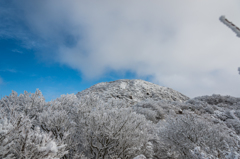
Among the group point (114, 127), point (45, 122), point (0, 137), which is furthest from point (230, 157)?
point (45, 122)

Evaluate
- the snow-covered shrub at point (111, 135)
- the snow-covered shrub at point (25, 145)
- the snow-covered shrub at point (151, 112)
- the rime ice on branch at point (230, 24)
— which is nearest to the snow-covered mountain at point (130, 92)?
the snow-covered shrub at point (151, 112)

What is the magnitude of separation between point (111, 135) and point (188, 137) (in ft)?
8.63

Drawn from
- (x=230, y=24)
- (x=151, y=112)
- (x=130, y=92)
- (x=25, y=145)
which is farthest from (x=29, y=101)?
(x=130, y=92)

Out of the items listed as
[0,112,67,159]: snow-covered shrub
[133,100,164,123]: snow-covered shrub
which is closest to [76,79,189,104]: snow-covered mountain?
[133,100,164,123]: snow-covered shrub

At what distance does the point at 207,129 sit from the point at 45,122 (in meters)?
5.13

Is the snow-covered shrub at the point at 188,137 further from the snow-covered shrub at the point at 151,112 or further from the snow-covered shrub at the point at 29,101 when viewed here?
the snow-covered shrub at the point at 29,101

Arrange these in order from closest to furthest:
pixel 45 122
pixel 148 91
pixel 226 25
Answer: pixel 226 25
pixel 45 122
pixel 148 91

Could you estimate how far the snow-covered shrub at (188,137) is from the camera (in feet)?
12.8

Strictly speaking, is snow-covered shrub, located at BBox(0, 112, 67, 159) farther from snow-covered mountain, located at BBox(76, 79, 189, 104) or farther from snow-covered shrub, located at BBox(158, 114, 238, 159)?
snow-covered mountain, located at BBox(76, 79, 189, 104)

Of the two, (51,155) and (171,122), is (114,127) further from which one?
(171,122)

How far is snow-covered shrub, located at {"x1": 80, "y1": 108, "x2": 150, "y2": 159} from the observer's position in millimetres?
3537

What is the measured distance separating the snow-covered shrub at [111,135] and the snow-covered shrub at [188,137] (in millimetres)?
1158

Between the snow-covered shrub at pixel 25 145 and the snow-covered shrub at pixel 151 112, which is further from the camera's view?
the snow-covered shrub at pixel 151 112

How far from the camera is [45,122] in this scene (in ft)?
11.1
